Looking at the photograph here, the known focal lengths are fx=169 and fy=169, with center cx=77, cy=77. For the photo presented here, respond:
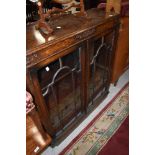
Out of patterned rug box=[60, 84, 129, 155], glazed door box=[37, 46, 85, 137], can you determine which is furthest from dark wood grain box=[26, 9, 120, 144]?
patterned rug box=[60, 84, 129, 155]

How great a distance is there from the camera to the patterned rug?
4.97 feet

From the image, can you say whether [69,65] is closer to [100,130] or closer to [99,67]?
[99,67]

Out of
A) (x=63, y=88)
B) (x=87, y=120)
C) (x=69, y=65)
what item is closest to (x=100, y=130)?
(x=87, y=120)

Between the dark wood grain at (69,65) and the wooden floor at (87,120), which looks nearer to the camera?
the dark wood grain at (69,65)

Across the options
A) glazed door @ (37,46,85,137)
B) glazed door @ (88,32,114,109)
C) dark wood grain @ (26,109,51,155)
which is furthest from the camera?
glazed door @ (88,32,114,109)

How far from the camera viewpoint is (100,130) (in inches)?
65.8

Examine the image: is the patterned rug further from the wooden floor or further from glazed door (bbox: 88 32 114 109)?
glazed door (bbox: 88 32 114 109)

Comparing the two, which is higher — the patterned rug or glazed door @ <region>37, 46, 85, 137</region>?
glazed door @ <region>37, 46, 85, 137</region>

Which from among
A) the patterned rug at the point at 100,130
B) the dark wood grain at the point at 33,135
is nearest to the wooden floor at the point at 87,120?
the patterned rug at the point at 100,130

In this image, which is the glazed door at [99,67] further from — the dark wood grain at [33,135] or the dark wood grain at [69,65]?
the dark wood grain at [33,135]

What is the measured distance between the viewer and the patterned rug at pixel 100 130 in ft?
4.97

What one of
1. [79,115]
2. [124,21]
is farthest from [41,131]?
[124,21]

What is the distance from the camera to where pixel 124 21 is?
1.71m

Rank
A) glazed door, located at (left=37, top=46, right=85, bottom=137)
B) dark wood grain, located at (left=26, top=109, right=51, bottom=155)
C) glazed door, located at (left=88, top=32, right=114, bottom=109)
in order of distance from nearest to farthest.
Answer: dark wood grain, located at (left=26, top=109, right=51, bottom=155) < glazed door, located at (left=37, top=46, right=85, bottom=137) < glazed door, located at (left=88, top=32, right=114, bottom=109)
